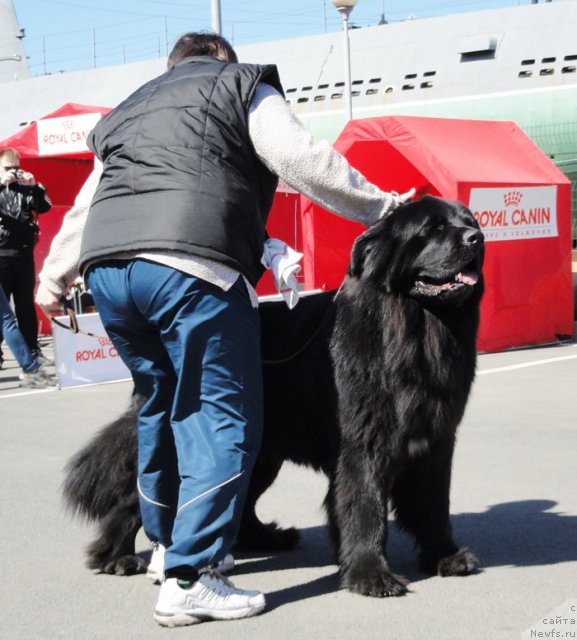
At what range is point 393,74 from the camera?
140 feet

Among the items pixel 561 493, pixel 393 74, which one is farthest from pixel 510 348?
pixel 393 74

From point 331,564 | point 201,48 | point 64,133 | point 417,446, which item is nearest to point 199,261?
point 201,48

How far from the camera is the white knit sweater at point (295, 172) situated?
10.1 ft

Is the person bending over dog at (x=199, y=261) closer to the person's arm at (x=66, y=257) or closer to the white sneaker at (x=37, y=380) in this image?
the person's arm at (x=66, y=257)

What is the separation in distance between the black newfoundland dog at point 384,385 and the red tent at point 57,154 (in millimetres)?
9689

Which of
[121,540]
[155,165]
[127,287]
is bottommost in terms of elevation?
[121,540]

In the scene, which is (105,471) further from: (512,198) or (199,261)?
(512,198)

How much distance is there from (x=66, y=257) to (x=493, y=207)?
7312 millimetres

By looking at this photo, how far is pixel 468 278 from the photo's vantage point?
333cm

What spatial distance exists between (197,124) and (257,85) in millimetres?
224

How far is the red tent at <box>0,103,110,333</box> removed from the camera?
520 inches

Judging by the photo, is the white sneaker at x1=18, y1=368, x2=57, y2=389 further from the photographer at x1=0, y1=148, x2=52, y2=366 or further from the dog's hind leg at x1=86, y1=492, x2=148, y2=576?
the dog's hind leg at x1=86, y1=492, x2=148, y2=576

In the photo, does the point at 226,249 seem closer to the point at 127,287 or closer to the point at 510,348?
the point at 127,287

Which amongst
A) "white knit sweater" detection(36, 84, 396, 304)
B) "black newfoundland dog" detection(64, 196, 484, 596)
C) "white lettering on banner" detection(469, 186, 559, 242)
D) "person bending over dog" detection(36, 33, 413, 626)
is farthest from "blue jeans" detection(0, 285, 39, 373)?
"person bending over dog" detection(36, 33, 413, 626)
